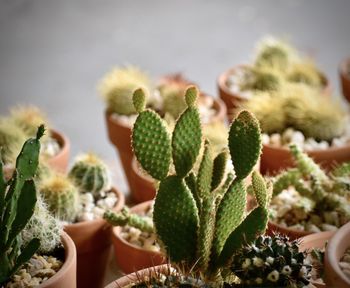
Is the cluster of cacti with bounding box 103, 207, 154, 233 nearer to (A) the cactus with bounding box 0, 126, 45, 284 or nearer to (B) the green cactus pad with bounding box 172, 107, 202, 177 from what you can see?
(A) the cactus with bounding box 0, 126, 45, 284

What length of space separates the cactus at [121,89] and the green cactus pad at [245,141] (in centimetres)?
133

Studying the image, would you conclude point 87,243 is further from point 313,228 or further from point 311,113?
point 311,113

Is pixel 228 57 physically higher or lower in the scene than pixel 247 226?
lower

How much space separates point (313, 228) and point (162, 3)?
317 centimetres

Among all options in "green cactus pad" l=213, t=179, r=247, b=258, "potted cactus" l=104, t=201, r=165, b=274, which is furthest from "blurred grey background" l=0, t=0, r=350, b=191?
"green cactus pad" l=213, t=179, r=247, b=258

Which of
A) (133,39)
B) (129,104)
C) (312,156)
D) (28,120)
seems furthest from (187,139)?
(133,39)

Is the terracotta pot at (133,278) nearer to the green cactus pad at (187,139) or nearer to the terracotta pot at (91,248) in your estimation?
the green cactus pad at (187,139)

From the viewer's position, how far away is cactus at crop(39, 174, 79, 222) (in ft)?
7.27

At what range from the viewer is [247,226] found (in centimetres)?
163

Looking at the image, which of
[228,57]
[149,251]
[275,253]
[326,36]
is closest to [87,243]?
[149,251]

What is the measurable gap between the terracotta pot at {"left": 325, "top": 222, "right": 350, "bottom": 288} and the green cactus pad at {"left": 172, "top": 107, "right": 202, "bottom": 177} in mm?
325

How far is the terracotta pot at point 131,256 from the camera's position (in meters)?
2.06

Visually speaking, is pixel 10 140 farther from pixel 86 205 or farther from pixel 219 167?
pixel 219 167

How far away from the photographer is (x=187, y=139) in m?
1.60
